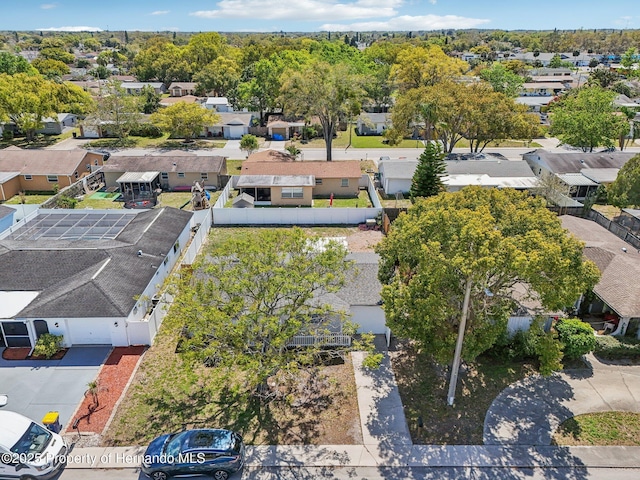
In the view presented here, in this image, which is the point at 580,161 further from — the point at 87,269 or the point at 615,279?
the point at 87,269

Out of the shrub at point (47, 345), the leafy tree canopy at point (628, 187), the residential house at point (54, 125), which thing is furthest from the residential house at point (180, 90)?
the shrub at point (47, 345)

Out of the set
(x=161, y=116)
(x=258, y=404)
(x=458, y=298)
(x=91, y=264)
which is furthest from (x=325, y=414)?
(x=161, y=116)

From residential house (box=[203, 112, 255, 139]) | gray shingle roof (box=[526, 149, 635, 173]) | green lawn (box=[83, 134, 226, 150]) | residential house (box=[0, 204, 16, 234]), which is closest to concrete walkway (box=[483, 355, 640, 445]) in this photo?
gray shingle roof (box=[526, 149, 635, 173])


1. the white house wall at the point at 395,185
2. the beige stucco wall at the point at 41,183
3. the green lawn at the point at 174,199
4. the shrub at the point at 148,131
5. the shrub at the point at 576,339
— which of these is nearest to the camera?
the shrub at the point at 576,339

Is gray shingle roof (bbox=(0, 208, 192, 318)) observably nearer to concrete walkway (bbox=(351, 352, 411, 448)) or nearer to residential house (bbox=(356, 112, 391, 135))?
concrete walkway (bbox=(351, 352, 411, 448))

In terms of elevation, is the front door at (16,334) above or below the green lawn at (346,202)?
above

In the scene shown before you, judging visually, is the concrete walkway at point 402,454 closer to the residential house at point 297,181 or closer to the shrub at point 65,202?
the residential house at point 297,181
